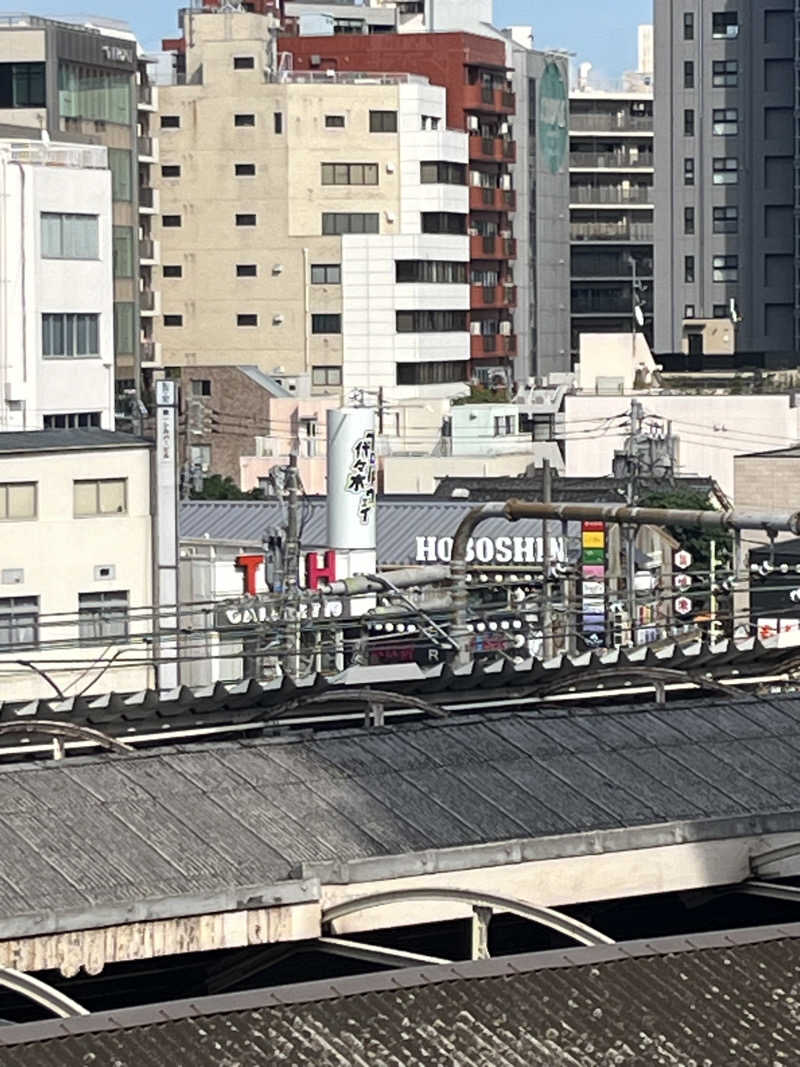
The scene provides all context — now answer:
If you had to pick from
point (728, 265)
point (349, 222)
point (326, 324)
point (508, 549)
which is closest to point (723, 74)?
point (728, 265)

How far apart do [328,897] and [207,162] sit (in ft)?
262

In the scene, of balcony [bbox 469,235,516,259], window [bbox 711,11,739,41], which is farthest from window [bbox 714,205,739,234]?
balcony [bbox 469,235,516,259]

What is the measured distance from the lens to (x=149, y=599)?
4525cm

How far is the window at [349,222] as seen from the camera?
3713 inches

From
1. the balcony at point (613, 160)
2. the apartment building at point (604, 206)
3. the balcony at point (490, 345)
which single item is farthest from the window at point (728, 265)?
the balcony at point (613, 160)

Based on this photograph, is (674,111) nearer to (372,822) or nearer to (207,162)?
(207,162)

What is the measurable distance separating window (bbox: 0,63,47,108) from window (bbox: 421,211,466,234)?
69.6 feet

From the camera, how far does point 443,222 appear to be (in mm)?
96875

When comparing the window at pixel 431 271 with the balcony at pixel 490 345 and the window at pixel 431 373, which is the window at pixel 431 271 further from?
the balcony at pixel 490 345

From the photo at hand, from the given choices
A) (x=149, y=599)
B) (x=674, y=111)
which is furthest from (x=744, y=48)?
(x=149, y=599)

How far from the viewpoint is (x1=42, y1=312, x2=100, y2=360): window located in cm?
6719

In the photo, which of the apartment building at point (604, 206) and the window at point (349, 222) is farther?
the apartment building at point (604, 206)

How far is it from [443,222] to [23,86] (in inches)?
892

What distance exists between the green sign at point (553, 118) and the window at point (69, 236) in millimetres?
46375
